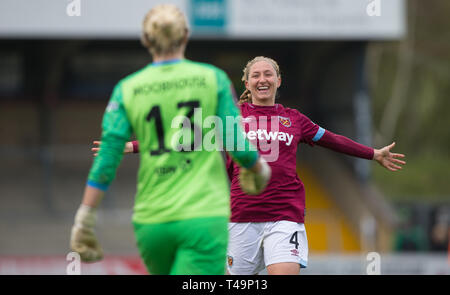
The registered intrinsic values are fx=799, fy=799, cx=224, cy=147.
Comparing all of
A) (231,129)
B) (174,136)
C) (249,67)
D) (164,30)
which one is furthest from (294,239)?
(164,30)

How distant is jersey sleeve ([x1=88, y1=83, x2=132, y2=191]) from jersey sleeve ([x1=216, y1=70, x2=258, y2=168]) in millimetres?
475

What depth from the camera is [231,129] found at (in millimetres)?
3988

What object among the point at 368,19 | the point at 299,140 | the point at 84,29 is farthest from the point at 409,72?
the point at 299,140

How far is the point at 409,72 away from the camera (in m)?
38.1

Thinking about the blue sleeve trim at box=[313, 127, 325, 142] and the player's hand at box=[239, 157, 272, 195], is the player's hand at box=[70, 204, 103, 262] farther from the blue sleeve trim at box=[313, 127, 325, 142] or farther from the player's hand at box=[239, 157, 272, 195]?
the blue sleeve trim at box=[313, 127, 325, 142]

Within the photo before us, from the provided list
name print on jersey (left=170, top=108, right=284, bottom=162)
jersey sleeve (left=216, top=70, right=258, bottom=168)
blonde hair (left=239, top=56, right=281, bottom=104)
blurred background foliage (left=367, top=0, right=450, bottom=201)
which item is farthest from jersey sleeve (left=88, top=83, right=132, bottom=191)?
blurred background foliage (left=367, top=0, right=450, bottom=201)

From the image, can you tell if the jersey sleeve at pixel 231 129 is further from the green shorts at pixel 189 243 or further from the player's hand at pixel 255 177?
the green shorts at pixel 189 243

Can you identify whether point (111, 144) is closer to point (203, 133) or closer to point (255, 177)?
point (203, 133)

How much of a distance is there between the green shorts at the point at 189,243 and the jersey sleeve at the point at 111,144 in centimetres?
30

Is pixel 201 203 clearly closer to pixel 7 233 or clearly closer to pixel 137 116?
pixel 137 116

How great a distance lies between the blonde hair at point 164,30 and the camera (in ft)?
12.6

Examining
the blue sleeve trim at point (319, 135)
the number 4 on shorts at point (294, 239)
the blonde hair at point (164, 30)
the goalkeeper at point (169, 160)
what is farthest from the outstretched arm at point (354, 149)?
the blonde hair at point (164, 30)

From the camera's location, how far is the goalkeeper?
389 centimetres

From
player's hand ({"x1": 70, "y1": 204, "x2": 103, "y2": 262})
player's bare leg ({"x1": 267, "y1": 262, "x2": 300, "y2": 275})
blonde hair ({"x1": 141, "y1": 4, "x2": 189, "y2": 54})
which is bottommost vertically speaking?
player's bare leg ({"x1": 267, "y1": 262, "x2": 300, "y2": 275})
